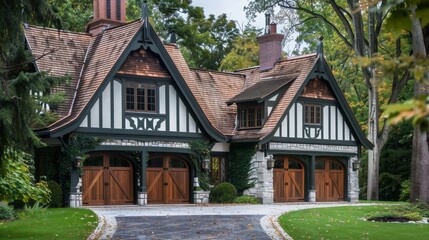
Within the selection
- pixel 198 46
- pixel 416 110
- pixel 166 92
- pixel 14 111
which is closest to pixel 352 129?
pixel 166 92

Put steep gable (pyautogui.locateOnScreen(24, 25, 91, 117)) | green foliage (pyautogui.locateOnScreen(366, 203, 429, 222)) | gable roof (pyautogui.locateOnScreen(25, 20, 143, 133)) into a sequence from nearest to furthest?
green foliage (pyautogui.locateOnScreen(366, 203, 429, 222))
gable roof (pyautogui.locateOnScreen(25, 20, 143, 133))
steep gable (pyautogui.locateOnScreen(24, 25, 91, 117))

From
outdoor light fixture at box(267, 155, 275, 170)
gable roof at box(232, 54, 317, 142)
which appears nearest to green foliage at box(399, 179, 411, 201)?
gable roof at box(232, 54, 317, 142)

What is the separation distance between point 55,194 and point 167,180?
522cm

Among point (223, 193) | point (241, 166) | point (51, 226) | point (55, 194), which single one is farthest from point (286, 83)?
point (51, 226)

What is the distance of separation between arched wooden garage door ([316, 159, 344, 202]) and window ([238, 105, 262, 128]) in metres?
3.71

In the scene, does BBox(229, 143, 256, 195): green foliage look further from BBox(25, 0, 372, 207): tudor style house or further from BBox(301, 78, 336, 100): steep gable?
BBox(301, 78, 336, 100): steep gable

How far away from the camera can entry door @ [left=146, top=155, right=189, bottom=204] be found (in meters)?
28.1

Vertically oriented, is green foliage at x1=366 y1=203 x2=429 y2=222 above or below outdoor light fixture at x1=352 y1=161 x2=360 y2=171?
below

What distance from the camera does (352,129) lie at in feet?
109

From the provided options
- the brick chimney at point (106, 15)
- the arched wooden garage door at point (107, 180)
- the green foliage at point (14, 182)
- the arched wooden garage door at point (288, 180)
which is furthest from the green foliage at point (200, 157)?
the green foliage at point (14, 182)

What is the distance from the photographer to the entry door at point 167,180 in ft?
92.3

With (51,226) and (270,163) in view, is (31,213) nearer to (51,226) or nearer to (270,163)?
(51,226)

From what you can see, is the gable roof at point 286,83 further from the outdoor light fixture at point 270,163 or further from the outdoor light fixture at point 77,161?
the outdoor light fixture at point 77,161

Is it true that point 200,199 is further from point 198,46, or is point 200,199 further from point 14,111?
point 198,46
